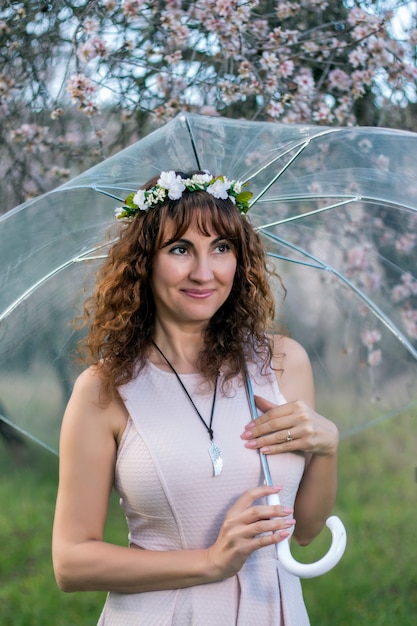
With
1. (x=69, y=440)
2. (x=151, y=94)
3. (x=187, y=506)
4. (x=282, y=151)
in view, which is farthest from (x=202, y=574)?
(x=151, y=94)

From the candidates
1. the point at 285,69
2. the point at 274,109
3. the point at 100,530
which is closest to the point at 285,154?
the point at 100,530

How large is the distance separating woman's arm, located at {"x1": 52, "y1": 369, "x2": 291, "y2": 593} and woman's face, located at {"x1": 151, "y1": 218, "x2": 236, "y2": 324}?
0.24 meters

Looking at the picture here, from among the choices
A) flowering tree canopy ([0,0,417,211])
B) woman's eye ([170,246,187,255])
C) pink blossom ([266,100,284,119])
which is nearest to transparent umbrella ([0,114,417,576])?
woman's eye ([170,246,187,255])

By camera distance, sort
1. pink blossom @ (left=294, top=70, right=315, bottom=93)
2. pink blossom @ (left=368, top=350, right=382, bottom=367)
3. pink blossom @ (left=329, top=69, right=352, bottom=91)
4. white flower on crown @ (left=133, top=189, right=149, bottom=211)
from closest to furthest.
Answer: white flower on crown @ (left=133, top=189, right=149, bottom=211) → pink blossom @ (left=368, top=350, right=382, bottom=367) → pink blossom @ (left=294, top=70, right=315, bottom=93) → pink blossom @ (left=329, top=69, right=352, bottom=91)

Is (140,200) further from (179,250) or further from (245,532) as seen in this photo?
(245,532)

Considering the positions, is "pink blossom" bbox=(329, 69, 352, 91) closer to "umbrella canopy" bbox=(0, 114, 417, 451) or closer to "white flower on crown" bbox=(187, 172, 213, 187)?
"umbrella canopy" bbox=(0, 114, 417, 451)

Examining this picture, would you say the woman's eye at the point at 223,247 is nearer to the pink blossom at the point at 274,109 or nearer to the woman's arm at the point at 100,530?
the woman's arm at the point at 100,530

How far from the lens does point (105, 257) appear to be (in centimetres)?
201

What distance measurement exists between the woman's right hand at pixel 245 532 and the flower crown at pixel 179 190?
62cm

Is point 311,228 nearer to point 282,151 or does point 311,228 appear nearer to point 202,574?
point 282,151

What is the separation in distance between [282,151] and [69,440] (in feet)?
2.49

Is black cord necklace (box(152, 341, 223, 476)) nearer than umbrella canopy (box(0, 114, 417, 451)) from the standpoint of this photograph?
Yes

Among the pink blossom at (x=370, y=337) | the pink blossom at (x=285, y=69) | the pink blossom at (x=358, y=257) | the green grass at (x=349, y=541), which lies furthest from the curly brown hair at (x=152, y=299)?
the green grass at (x=349, y=541)

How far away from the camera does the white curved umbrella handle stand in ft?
5.18
